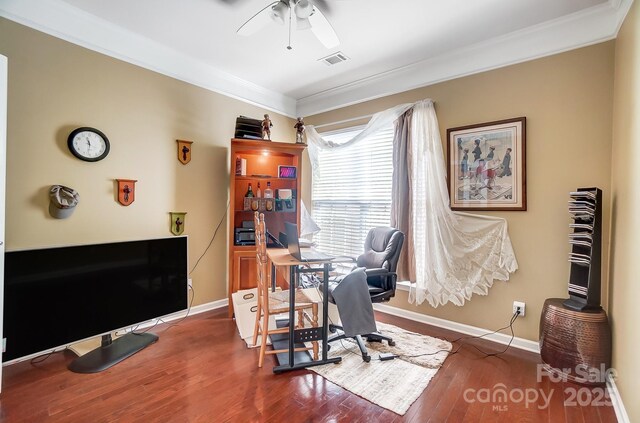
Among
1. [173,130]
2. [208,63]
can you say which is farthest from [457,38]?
[173,130]

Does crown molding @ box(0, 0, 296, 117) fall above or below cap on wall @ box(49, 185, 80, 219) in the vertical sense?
above

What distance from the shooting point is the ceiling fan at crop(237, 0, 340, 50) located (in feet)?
6.31

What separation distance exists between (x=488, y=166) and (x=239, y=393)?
2829 mm

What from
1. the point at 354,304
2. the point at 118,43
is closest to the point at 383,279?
the point at 354,304

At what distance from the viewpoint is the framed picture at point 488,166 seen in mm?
2613

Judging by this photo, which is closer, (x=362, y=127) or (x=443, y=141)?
(x=443, y=141)

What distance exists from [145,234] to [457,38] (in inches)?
141

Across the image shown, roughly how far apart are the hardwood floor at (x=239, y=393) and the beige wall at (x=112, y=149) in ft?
3.47

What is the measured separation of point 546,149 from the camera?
2.50 meters

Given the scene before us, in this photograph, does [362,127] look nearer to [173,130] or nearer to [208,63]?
[208,63]

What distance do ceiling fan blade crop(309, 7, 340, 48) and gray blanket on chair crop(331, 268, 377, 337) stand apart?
5.95 ft

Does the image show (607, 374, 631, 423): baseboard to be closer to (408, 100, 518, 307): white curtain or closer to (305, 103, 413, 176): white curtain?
(408, 100, 518, 307): white curtain

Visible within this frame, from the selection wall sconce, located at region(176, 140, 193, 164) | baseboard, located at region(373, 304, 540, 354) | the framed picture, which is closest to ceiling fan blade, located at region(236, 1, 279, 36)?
wall sconce, located at region(176, 140, 193, 164)

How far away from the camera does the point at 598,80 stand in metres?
2.28
